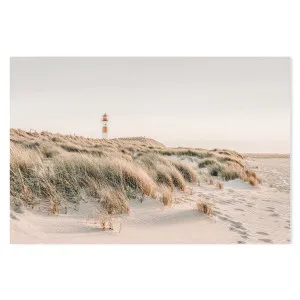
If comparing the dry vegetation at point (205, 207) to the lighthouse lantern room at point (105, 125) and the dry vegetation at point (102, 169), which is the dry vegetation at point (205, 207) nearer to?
the dry vegetation at point (102, 169)

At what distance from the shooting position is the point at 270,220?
452cm

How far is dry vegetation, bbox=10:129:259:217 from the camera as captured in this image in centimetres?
450

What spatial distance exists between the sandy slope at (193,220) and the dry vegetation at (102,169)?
13 centimetres

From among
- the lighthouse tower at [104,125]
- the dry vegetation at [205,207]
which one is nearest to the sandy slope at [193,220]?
the dry vegetation at [205,207]

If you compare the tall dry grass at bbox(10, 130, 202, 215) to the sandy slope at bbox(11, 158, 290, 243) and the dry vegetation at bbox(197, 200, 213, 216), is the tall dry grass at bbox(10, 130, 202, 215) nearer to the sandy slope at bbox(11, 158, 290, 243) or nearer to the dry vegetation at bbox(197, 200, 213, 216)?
the sandy slope at bbox(11, 158, 290, 243)

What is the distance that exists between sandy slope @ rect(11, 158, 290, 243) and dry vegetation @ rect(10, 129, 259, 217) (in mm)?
129

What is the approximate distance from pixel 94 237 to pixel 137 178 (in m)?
0.86

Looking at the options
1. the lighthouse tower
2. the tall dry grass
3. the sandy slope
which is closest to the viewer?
the sandy slope

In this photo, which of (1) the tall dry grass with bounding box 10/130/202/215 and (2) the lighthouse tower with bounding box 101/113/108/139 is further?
(2) the lighthouse tower with bounding box 101/113/108/139

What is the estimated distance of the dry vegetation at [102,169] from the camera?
14.8ft

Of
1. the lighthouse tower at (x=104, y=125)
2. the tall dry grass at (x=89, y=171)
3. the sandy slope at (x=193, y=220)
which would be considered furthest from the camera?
the lighthouse tower at (x=104, y=125)

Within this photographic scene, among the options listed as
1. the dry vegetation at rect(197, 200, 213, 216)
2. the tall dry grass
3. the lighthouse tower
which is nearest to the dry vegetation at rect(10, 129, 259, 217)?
the tall dry grass

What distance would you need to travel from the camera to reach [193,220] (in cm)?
450
